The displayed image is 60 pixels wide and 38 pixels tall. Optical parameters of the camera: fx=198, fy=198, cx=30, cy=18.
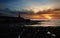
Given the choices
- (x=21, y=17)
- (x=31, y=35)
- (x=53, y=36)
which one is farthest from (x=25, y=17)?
(x=53, y=36)

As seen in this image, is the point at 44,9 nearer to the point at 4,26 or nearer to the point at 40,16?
the point at 40,16

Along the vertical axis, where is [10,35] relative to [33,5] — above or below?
below

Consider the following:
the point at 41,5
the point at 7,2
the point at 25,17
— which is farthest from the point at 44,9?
the point at 7,2

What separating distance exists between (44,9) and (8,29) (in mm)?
535

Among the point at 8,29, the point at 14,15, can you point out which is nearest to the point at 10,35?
the point at 8,29

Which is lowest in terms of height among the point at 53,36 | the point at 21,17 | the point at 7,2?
the point at 53,36

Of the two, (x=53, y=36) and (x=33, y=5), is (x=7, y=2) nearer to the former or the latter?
(x=33, y=5)

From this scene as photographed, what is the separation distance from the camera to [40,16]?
2.56 meters

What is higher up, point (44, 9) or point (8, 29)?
point (44, 9)

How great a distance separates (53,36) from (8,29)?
582mm

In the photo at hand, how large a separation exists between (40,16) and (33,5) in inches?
6.8

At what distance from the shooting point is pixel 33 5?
2.59m

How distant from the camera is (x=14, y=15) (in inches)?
101

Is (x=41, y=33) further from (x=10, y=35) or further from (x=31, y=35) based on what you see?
(x=10, y=35)
